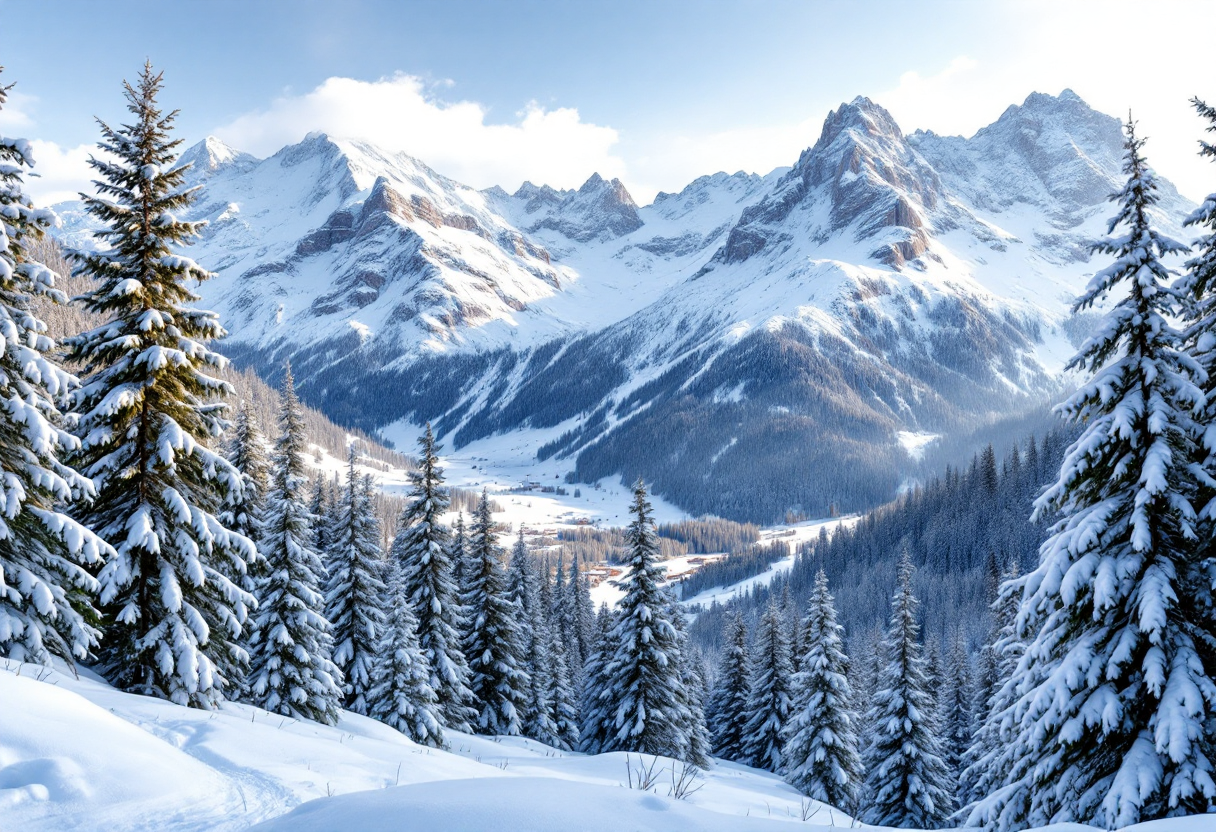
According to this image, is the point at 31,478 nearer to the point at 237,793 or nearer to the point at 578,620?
the point at 237,793

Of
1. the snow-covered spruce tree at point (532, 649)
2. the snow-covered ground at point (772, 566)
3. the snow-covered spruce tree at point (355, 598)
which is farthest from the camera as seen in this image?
the snow-covered ground at point (772, 566)

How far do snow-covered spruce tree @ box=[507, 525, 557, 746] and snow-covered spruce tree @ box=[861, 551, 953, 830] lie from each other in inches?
608

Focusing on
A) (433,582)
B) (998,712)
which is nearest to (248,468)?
(433,582)

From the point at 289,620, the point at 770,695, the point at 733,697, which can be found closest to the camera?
the point at 289,620

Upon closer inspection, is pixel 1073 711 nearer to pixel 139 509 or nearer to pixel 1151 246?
pixel 1151 246

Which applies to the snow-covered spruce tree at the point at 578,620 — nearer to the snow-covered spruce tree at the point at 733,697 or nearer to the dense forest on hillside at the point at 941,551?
the snow-covered spruce tree at the point at 733,697

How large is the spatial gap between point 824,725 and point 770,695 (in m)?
8.25

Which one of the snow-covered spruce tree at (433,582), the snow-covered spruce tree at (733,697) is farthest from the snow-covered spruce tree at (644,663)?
the snow-covered spruce tree at (733,697)

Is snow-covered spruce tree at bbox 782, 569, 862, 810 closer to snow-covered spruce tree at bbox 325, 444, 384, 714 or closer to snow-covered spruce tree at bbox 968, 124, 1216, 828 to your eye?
snow-covered spruce tree at bbox 325, 444, 384, 714

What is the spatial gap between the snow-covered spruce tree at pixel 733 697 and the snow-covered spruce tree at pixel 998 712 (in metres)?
12.5

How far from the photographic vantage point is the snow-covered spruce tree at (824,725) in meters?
29.8

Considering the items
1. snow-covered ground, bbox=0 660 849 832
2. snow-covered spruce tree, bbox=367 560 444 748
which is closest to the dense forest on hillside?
snow-covered spruce tree, bbox=367 560 444 748

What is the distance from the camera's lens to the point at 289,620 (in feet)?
71.7

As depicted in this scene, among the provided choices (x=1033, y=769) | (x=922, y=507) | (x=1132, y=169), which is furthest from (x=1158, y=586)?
(x=922, y=507)
